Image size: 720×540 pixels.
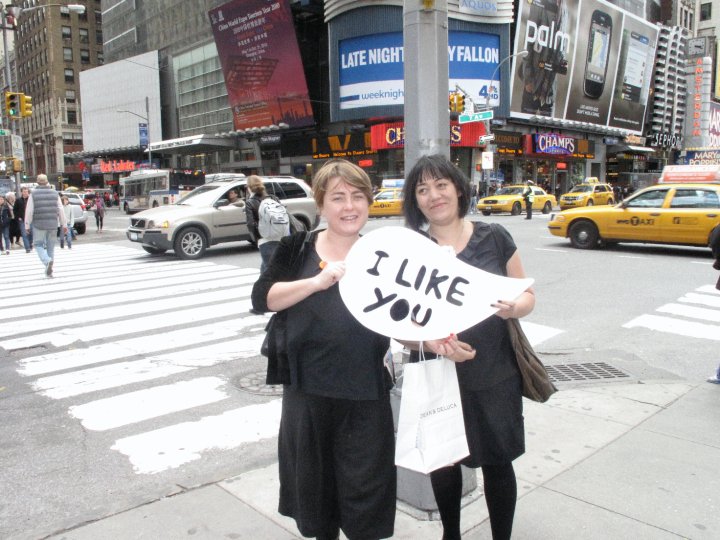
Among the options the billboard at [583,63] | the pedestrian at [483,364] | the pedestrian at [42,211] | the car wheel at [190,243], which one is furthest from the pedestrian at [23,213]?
the billboard at [583,63]

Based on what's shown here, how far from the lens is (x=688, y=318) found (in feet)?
25.3

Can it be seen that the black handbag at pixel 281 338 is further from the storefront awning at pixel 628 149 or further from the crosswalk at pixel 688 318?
the storefront awning at pixel 628 149

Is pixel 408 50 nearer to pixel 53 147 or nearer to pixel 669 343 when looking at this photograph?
pixel 669 343

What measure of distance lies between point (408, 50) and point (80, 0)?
11016 centimetres

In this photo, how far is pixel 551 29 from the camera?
140 ft

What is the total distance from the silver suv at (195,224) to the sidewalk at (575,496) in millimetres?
10757

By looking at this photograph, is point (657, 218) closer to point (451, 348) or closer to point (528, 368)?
point (528, 368)

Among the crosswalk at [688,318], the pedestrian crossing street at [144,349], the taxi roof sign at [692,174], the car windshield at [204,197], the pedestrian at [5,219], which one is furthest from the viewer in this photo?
the pedestrian at [5,219]

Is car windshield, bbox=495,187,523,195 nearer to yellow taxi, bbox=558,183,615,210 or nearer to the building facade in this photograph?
yellow taxi, bbox=558,183,615,210

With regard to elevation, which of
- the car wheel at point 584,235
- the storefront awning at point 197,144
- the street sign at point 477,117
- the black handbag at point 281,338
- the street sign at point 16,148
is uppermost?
the street sign at point 477,117

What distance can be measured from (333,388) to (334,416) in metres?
0.14

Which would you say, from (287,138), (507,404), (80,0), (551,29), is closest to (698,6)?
(551,29)

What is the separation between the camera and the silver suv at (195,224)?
14.2 m

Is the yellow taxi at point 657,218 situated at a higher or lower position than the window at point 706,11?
lower
